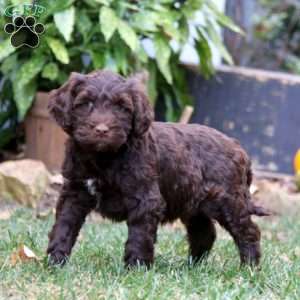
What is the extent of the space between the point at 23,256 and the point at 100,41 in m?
4.45

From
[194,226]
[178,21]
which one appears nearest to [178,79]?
[178,21]

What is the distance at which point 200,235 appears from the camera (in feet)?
20.2

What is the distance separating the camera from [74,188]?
536 centimetres

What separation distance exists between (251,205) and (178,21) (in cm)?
457

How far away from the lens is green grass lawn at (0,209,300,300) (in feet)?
15.4

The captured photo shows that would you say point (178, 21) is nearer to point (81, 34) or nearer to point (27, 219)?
point (81, 34)

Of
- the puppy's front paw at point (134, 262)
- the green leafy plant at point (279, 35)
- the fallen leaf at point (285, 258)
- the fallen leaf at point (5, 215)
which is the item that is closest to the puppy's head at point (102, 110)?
the puppy's front paw at point (134, 262)

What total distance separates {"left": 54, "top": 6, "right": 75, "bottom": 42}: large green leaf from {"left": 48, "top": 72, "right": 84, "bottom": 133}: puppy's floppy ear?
10.7 feet

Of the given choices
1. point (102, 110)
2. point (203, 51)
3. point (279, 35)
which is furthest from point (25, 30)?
point (279, 35)

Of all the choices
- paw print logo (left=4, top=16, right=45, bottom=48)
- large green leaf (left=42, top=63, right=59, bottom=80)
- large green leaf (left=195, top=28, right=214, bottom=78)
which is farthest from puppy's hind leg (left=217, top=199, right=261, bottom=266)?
large green leaf (left=195, top=28, right=214, bottom=78)

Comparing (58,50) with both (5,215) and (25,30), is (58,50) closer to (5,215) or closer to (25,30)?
(5,215)

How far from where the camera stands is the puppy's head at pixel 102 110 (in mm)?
4930

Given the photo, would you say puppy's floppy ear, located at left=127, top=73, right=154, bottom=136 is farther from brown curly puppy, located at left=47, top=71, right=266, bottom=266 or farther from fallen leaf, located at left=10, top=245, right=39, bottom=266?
fallen leaf, located at left=10, top=245, right=39, bottom=266

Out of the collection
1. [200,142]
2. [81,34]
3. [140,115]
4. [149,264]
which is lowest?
[81,34]
